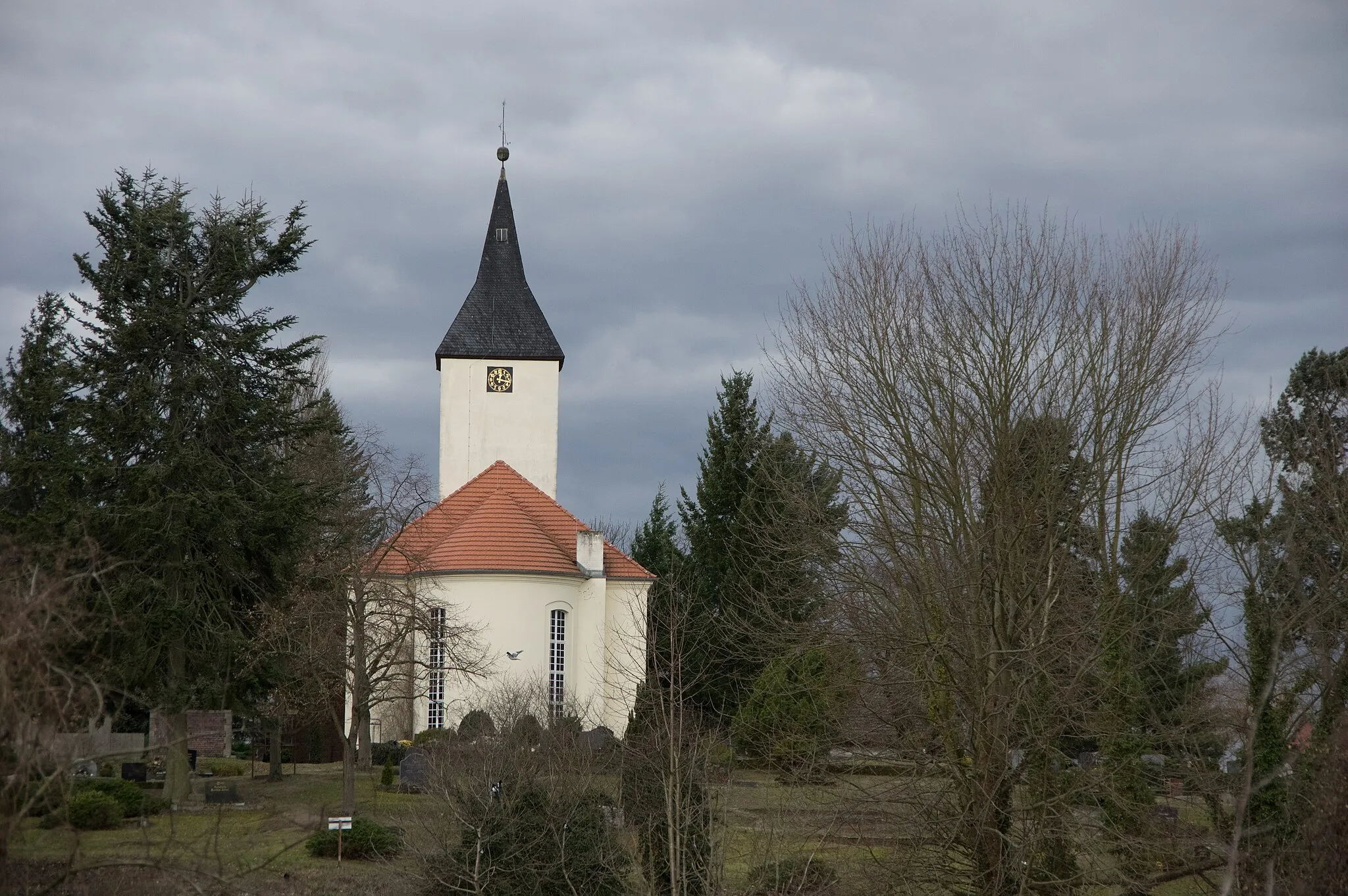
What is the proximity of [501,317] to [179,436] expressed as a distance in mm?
18635

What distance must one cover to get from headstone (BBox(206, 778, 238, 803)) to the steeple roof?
18.5m

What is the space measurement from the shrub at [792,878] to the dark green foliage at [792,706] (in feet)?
8.64

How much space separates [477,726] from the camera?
19.9 metres

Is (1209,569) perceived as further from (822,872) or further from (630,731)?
(630,731)

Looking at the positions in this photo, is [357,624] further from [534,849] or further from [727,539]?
[727,539]

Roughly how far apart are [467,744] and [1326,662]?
1120 cm

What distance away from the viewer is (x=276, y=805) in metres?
25.0

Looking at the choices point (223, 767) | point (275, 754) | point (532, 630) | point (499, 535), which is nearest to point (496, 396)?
point (499, 535)

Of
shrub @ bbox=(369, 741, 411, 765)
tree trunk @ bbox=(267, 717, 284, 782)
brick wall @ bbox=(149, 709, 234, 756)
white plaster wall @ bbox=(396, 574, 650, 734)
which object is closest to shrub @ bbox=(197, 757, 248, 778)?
brick wall @ bbox=(149, 709, 234, 756)

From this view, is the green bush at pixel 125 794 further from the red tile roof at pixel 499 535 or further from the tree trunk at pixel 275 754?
the red tile roof at pixel 499 535

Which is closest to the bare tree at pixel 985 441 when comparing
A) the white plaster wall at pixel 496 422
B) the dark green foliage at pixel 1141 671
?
the dark green foliage at pixel 1141 671

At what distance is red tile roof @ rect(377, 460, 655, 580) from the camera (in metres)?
35.1

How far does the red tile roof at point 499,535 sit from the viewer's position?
115 ft

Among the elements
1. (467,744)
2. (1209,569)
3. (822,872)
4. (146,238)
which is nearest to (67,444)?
(146,238)
